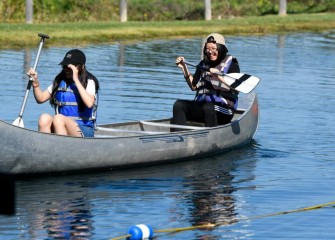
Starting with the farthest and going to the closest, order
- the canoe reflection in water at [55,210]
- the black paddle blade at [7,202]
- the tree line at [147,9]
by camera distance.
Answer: the tree line at [147,9], the canoe reflection in water at [55,210], the black paddle blade at [7,202]

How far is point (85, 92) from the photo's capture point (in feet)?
43.9

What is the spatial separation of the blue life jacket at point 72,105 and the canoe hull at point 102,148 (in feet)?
1.11

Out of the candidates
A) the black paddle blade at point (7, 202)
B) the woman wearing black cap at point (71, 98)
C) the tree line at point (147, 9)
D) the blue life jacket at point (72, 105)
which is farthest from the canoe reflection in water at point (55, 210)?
the tree line at point (147, 9)

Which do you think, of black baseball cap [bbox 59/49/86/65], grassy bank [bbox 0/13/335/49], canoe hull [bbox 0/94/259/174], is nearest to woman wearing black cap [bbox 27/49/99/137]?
black baseball cap [bbox 59/49/86/65]

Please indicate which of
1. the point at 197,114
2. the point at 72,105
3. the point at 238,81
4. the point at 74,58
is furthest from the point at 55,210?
the point at 238,81

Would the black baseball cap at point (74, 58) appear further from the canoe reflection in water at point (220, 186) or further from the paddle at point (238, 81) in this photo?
the paddle at point (238, 81)

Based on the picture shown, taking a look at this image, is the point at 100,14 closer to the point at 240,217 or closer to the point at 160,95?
the point at 160,95

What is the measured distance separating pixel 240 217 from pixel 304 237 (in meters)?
0.98

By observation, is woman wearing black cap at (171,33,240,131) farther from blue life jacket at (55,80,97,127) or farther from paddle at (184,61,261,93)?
blue life jacket at (55,80,97,127)

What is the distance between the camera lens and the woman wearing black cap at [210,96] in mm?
15344

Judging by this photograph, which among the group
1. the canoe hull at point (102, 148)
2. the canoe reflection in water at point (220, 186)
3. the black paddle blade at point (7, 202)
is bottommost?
the canoe reflection in water at point (220, 186)

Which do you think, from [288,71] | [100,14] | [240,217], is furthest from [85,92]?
[100,14]

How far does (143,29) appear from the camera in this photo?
33.3 m

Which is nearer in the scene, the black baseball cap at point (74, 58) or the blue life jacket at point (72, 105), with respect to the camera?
the black baseball cap at point (74, 58)
